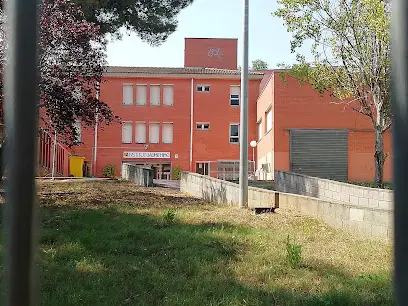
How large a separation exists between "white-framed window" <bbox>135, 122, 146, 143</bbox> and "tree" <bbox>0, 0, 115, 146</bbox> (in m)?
27.1

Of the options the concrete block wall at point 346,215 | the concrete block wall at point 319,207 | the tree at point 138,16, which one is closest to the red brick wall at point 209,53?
the tree at point 138,16

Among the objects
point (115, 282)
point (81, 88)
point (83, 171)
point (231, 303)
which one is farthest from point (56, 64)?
point (83, 171)

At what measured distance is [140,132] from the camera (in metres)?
39.7

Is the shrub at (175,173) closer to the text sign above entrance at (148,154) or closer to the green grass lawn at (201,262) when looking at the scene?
the text sign above entrance at (148,154)

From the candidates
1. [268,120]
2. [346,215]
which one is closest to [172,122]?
[268,120]

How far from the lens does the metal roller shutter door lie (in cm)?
2684

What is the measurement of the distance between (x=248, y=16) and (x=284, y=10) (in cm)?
593

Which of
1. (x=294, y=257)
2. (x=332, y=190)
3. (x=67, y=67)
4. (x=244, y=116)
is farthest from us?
(x=332, y=190)

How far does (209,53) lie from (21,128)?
4569 cm

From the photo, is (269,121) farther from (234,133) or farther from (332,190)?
(332,190)

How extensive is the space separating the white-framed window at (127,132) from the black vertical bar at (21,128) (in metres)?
38.9

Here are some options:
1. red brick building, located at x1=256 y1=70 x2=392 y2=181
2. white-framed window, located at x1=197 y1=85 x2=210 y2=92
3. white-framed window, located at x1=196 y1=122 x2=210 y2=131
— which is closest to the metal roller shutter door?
red brick building, located at x1=256 y1=70 x2=392 y2=181

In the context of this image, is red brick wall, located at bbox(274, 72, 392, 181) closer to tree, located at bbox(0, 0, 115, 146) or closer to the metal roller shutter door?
the metal roller shutter door

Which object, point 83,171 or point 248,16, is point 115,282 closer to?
point 248,16
